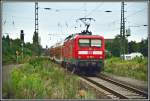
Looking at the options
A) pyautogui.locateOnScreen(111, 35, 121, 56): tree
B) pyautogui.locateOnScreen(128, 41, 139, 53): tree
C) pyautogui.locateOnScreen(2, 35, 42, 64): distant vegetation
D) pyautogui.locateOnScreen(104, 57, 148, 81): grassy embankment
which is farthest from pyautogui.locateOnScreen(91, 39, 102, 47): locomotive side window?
pyautogui.locateOnScreen(128, 41, 139, 53): tree

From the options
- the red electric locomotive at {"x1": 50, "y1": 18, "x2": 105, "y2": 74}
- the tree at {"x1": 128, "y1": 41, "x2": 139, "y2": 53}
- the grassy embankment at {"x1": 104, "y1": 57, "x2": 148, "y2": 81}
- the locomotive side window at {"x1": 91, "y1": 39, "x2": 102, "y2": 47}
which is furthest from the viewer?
the tree at {"x1": 128, "y1": 41, "x2": 139, "y2": 53}

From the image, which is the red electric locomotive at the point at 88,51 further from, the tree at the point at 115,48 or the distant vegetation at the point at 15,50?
the tree at the point at 115,48

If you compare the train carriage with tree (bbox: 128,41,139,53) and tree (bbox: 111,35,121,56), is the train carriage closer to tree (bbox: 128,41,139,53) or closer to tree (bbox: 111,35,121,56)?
tree (bbox: 111,35,121,56)

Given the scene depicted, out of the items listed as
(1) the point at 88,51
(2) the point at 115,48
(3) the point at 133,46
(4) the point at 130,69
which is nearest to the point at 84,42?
(1) the point at 88,51

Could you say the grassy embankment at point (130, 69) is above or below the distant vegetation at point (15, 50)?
below

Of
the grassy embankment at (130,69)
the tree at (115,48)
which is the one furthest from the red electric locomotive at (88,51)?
the tree at (115,48)

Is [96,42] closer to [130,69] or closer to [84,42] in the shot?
[84,42]

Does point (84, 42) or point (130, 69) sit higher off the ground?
point (84, 42)

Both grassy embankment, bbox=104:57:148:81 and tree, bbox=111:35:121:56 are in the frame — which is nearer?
grassy embankment, bbox=104:57:148:81

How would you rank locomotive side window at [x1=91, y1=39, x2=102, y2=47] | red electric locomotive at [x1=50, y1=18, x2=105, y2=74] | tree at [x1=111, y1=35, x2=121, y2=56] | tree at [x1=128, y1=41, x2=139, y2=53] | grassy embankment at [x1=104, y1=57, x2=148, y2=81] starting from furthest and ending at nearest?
tree at [x1=128, y1=41, x2=139, y2=53]
tree at [x1=111, y1=35, x2=121, y2=56]
grassy embankment at [x1=104, y1=57, x2=148, y2=81]
locomotive side window at [x1=91, y1=39, x2=102, y2=47]
red electric locomotive at [x1=50, y1=18, x2=105, y2=74]

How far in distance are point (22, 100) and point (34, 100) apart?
1.17 ft

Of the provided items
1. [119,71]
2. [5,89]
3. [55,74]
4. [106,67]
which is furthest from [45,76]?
[106,67]

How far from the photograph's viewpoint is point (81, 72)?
85.7 ft

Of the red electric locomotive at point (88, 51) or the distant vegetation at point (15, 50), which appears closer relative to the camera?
the red electric locomotive at point (88, 51)
